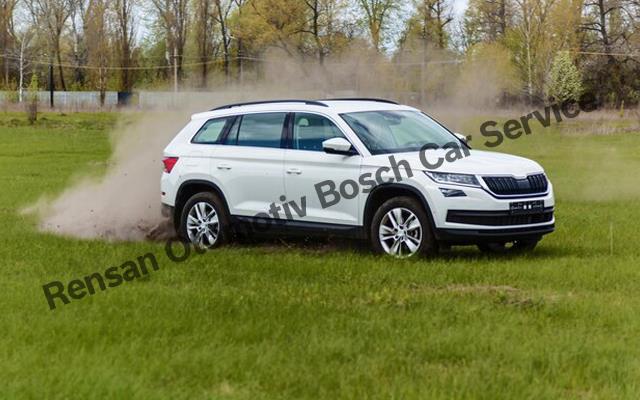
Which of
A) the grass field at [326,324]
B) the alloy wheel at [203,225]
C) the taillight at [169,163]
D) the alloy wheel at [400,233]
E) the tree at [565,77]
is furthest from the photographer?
the tree at [565,77]

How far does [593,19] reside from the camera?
242 feet

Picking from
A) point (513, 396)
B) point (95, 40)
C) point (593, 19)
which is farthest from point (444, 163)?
point (95, 40)

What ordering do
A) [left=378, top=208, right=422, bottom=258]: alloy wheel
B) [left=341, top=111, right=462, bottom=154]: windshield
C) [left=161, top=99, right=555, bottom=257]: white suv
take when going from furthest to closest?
[left=341, top=111, right=462, bottom=154]: windshield
[left=378, top=208, right=422, bottom=258]: alloy wheel
[left=161, top=99, right=555, bottom=257]: white suv

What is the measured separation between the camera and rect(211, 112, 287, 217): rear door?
11.5 meters

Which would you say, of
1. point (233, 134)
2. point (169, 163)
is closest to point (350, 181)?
point (233, 134)

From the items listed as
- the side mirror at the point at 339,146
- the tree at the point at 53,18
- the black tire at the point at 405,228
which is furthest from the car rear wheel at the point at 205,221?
the tree at the point at 53,18

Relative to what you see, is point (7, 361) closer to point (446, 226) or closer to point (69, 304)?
point (69, 304)

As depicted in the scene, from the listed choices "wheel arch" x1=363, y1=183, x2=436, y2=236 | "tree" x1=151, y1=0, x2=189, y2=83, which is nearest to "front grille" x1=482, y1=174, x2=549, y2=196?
"wheel arch" x1=363, y1=183, x2=436, y2=236

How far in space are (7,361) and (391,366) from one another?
2643 millimetres

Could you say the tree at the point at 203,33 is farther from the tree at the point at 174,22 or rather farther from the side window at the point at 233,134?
the side window at the point at 233,134

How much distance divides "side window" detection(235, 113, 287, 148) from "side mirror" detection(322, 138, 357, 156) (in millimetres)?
881

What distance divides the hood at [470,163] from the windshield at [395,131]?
8.1 inches

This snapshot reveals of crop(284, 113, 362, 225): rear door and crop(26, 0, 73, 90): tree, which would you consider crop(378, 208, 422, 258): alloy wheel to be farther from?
crop(26, 0, 73, 90): tree

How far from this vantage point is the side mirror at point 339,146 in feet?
35.4
